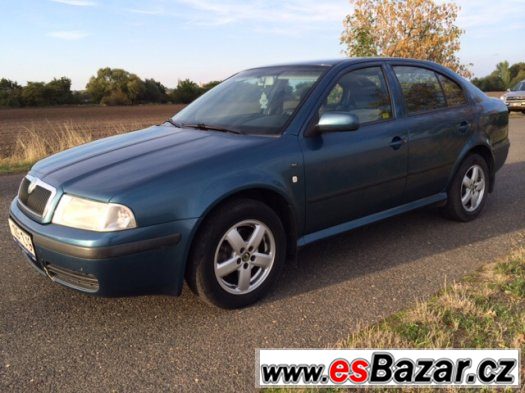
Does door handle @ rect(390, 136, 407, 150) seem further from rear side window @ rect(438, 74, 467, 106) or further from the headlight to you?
the headlight

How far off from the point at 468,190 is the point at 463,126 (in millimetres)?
665

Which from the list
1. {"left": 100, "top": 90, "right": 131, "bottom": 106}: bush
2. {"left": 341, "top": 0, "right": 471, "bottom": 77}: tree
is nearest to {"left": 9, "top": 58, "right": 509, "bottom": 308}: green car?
{"left": 341, "top": 0, "right": 471, "bottom": 77}: tree

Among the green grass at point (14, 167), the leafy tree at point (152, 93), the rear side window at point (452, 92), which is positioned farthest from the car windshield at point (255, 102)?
the leafy tree at point (152, 93)

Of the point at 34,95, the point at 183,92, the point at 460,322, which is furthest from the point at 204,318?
the point at 183,92

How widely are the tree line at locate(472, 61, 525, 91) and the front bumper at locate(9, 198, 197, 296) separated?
175 ft

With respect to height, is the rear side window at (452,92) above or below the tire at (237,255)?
above

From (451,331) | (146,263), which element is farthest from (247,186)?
(451,331)

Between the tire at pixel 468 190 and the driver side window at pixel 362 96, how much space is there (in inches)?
47.8

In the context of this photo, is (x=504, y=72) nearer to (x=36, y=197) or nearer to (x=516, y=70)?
(x=516, y=70)

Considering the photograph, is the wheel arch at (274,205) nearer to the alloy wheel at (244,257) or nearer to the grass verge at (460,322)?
the alloy wheel at (244,257)

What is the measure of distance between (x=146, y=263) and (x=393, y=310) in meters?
1.56

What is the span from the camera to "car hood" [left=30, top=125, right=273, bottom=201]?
2.81m

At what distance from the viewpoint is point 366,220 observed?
3.87 m

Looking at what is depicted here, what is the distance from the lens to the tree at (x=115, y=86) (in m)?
49.8
